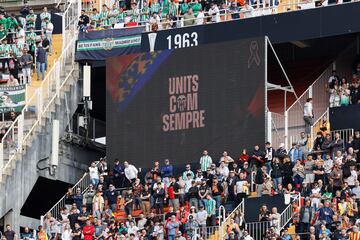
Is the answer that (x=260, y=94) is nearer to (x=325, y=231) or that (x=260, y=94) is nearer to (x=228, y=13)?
(x=228, y=13)

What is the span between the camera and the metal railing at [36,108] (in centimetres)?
5781

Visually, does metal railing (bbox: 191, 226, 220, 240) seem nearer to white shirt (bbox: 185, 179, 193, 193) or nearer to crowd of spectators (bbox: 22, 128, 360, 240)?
crowd of spectators (bbox: 22, 128, 360, 240)

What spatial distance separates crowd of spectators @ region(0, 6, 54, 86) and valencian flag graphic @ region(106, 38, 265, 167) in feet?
8.96

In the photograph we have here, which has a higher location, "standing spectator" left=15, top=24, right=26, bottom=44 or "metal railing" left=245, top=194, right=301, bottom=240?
"standing spectator" left=15, top=24, right=26, bottom=44

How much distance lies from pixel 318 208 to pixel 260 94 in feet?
23.2

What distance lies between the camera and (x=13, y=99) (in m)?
59.5

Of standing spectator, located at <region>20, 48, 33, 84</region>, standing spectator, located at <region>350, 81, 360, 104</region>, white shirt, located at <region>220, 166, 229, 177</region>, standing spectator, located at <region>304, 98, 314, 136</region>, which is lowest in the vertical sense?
white shirt, located at <region>220, 166, 229, 177</region>

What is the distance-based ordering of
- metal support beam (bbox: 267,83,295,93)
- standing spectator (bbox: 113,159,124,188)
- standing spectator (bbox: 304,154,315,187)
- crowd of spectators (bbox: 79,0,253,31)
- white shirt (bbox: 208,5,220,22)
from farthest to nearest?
crowd of spectators (bbox: 79,0,253,31), white shirt (bbox: 208,5,220,22), standing spectator (bbox: 113,159,124,188), metal support beam (bbox: 267,83,295,93), standing spectator (bbox: 304,154,315,187)

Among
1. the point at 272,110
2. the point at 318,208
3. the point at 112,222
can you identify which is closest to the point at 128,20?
the point at 272,110

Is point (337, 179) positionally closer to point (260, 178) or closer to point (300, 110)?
point (260, 178)

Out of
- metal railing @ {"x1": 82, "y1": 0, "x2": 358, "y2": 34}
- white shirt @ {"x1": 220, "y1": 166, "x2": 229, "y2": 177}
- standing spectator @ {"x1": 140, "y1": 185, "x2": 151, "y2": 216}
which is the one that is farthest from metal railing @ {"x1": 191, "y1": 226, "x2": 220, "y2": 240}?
metal railing @ {"x1": 82, "y1": 0, "x2": 358, "y2": 34}

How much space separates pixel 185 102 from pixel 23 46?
22.1ft

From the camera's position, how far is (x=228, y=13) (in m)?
58.2

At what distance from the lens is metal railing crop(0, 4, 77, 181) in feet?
190
